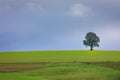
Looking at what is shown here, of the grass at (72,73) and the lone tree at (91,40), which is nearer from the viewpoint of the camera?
the grass at (72,73)

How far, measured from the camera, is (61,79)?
46.7m

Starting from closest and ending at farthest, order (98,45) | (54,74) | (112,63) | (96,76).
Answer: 1. (96,76)
2. (54,74)
3. (112,63)
4. (98,45)

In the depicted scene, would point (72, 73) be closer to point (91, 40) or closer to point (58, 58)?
point (58, 58)

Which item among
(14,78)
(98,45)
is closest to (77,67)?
(14,78)

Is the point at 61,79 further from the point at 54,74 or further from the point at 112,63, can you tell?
the point at 112,63

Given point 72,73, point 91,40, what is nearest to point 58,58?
point 72,73

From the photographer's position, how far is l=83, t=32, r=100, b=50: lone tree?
125 m

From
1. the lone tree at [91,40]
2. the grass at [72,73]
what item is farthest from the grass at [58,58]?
the lone tree at [91,40]

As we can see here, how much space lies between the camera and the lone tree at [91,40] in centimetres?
12481

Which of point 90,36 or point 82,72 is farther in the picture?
point 90,36

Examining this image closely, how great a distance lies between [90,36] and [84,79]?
259ft

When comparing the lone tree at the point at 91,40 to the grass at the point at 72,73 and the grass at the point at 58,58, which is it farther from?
the grass at the point at 72,73

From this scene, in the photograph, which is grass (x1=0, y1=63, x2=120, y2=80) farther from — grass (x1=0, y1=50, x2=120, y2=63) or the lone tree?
the lone tree

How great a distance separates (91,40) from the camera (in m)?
124
